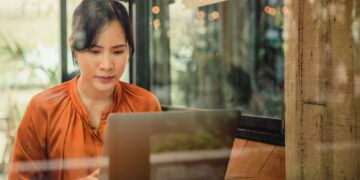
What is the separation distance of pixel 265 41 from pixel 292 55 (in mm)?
468

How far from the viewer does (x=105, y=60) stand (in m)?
2.09

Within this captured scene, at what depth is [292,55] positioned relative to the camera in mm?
2426

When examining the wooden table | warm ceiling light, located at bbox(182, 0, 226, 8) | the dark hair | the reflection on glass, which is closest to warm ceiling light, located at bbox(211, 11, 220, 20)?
the reflection on glass

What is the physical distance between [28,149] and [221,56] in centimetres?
133

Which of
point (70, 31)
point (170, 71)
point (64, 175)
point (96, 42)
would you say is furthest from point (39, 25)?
point (170, 71)

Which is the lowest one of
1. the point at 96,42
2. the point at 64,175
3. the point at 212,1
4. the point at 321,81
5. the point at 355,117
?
the point at 64,175

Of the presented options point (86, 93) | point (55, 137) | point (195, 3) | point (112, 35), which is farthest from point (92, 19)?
point (195, 3)

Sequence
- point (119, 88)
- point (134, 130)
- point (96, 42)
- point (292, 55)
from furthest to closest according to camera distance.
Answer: point (292, 55) → point (119, 88) → point (96, 42) → point (134, 130)

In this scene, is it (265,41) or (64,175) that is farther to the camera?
(265,41)

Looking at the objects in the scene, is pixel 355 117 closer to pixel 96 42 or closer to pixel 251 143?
pixel 251 143

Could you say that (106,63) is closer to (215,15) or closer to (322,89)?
(322,89)

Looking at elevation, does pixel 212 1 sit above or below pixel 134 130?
above

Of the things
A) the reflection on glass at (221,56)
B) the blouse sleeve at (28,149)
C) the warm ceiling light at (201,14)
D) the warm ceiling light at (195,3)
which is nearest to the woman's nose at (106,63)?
the blouse sleeve at (28,149)

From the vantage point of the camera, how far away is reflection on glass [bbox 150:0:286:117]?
276 centimetres
